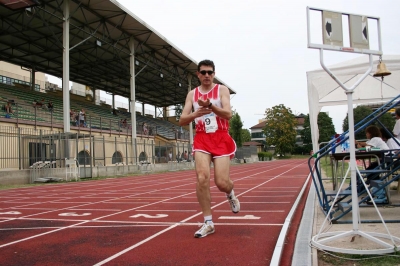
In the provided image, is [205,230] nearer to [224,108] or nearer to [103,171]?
[224,108]

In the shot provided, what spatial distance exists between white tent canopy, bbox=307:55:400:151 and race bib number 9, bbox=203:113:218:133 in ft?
18.2

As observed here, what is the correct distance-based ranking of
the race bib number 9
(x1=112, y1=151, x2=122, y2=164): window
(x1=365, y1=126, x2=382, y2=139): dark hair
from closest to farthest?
the race bib number 9
(x1=365, y1=126, x2=382, y2=139): dark hair
(x1=112, y1=151, x2=122, y2=164): window

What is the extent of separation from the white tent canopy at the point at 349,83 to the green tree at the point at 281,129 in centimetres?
6513

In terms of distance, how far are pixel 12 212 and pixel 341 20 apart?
670 cm

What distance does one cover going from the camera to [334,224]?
4.51m

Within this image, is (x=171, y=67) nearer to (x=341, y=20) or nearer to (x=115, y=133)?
(x=115, y=133)

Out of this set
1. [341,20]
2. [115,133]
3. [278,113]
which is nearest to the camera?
[341,20]

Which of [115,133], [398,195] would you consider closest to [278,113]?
[115,133]

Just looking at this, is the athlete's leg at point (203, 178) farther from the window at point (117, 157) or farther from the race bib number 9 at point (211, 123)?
the window at point (117, 157)

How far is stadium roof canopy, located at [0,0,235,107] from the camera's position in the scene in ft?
75.8

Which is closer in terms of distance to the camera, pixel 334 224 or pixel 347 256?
pixel 347 256

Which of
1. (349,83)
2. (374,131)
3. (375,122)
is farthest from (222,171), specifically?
(349,83)

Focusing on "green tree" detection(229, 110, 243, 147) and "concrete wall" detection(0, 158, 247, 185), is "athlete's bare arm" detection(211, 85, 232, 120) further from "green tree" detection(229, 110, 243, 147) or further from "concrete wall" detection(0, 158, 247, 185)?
"green tree" detection(229, 110, 243, 147)

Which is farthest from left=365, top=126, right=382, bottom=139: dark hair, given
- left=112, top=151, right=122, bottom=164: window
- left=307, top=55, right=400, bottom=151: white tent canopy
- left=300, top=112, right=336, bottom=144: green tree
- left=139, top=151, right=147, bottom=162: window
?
left=300, top=112, right=336, bottom=144: green tree
